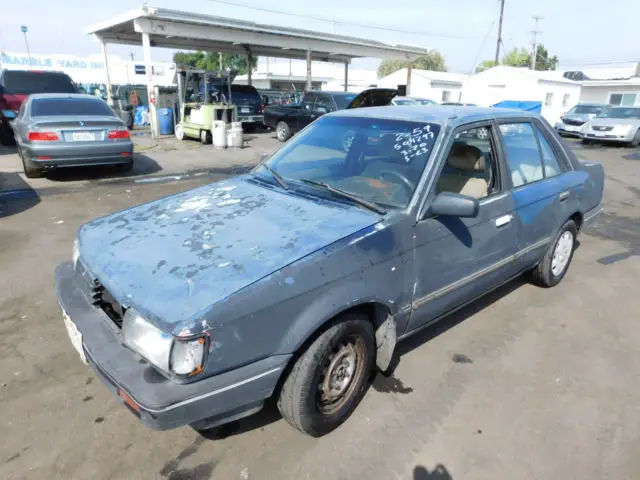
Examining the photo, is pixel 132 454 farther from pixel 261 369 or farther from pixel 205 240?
pixel 205 240

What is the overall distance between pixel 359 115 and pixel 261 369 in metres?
2.13

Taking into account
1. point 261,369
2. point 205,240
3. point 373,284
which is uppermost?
point 205,240

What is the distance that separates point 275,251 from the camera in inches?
85.8

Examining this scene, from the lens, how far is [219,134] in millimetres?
13094

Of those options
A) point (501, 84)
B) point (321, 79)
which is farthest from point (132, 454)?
point (321, 79)

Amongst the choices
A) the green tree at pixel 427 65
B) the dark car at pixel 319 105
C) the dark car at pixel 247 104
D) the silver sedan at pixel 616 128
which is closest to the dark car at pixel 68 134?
the dark car at pixel 319 105

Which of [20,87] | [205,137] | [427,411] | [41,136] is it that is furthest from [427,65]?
[427,411]

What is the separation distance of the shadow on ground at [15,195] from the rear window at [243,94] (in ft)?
31.7

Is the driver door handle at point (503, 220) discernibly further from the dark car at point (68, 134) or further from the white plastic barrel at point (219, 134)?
the white plastic barrel at point (219, 134)

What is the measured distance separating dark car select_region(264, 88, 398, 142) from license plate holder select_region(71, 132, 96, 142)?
712cm

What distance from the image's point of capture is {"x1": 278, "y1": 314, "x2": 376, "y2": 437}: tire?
2.19m

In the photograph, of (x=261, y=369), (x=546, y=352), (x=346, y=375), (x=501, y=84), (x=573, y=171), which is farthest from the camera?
(x=501, y=84)

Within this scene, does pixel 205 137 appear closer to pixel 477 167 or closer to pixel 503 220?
pixel 477 167

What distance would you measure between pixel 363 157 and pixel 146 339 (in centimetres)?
184
